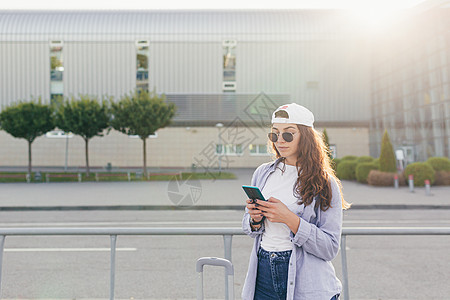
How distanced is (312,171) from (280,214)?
293 mm

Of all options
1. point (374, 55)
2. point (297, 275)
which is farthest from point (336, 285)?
point (374, 55)

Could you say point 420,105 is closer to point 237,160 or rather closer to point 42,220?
point 237,160

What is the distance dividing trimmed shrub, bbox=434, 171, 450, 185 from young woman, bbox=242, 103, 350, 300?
1914 cm

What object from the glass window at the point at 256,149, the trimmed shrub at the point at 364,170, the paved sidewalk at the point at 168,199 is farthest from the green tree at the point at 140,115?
the trimmed shrub at the point at 364,170

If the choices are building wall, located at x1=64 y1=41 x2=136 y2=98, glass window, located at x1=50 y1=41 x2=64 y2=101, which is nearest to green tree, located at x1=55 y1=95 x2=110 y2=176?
building wall, located at x1=64 y1=41 x2=136 y2=98

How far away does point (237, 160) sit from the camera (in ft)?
108

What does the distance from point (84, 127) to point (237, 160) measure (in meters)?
14.0

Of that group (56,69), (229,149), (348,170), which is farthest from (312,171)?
(56,69)

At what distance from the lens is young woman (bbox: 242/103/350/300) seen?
186 centimetres

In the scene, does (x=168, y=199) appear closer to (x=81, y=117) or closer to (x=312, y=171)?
(x=81, y=117)

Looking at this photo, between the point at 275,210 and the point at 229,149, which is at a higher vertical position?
the point at 229,149

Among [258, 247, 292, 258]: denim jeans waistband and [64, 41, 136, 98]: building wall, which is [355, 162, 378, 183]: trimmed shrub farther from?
[64, 41, 136, 98]: building wall

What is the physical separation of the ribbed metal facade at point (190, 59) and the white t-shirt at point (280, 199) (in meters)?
29.9

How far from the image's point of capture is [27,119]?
23266mm
